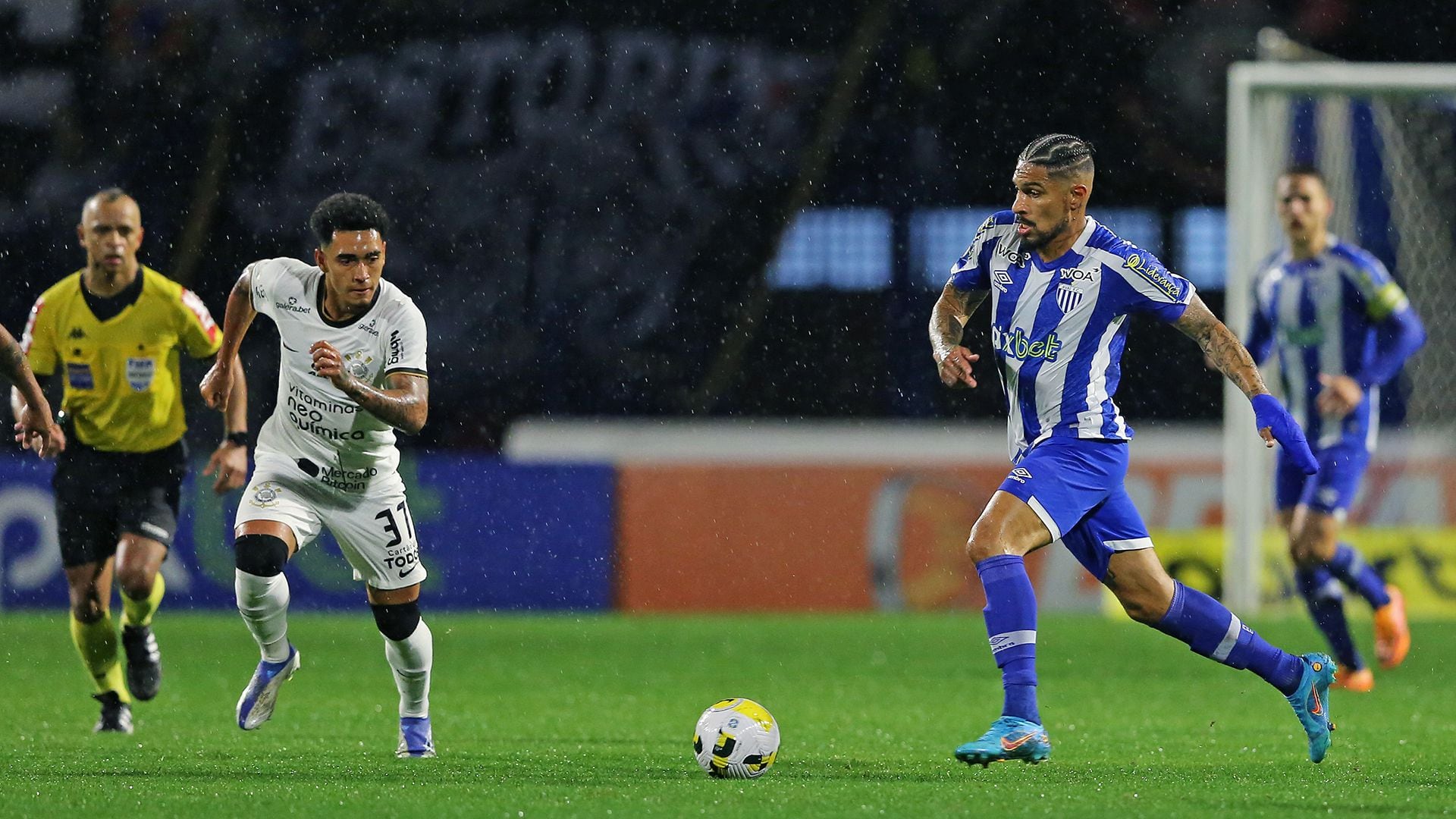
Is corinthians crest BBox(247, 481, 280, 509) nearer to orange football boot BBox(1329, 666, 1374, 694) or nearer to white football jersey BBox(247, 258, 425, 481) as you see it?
white football jersey BBox(247, 258, 425, 481)

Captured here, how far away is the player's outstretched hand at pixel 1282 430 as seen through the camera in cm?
548

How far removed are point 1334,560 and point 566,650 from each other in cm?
427

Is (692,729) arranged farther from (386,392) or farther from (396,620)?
(386,392)

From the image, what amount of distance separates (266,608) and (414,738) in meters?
0.60

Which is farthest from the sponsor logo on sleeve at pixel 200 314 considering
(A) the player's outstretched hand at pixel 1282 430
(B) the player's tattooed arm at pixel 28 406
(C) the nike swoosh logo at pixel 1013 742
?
(A) the player's outstretched hand at pixel 1282 430

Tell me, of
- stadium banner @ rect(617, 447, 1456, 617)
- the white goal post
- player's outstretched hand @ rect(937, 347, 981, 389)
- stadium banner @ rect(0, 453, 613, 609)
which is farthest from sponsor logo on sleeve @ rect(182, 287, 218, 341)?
stadium banner @ rect(617, 447, 1456, 617)

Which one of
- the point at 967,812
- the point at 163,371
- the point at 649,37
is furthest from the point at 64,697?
the point at 649,37

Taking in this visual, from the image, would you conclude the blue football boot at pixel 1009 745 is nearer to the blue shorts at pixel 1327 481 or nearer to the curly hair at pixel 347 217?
the curly hair at pixel 347 217

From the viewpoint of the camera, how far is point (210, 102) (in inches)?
711

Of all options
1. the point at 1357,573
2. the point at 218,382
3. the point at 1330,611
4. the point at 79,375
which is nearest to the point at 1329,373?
the point at 1357,573

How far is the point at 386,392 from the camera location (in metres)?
5.70

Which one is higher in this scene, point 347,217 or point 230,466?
point 347,217

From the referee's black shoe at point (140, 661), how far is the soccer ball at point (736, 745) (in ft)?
8.51

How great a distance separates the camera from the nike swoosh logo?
5.22m
